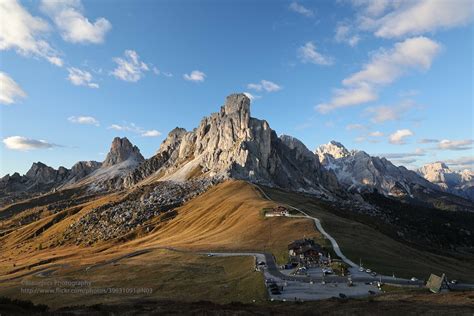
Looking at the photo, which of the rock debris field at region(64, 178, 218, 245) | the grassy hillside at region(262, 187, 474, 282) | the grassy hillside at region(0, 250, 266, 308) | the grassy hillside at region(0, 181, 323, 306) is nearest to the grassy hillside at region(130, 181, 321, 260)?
the grassy hillside at region(0, 181, 323, 306)

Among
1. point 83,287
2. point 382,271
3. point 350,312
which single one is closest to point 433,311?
point 350,312

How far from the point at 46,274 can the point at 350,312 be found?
89301 mm

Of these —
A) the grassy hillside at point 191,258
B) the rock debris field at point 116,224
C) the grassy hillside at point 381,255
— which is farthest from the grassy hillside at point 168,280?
the rock debris field at point 116,224

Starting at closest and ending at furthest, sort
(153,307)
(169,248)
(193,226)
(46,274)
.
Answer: (153,307) < (46,274) < (169,248) < (193,226)

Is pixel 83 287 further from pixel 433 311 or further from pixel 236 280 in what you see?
pixel 433 311

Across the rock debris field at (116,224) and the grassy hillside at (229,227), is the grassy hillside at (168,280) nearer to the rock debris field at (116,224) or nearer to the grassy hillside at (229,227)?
the grassy hillside at (229,227)

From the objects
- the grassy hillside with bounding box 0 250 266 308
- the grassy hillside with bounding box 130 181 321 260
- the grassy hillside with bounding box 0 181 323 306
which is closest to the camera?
the grassy hillside with bounding box 0 250 266 308

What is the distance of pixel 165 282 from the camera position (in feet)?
235

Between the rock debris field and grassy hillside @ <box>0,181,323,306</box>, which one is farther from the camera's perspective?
the rock debris field

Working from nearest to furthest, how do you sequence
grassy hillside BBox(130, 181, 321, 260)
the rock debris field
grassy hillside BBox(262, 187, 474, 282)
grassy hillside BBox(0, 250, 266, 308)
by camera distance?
grassy hillside BBox(0, 250, 266, 308) < grassy hillside BBox(262, 187, 474, 282) < grassy hillside BBox(130, 181, 321, 260) < the rock debris field

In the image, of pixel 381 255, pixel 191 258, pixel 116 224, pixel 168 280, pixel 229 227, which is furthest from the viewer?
pixel 116 224

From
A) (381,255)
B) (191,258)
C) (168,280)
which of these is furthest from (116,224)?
(381,255)

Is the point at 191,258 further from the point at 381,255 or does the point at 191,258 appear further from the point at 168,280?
the point at 381,255

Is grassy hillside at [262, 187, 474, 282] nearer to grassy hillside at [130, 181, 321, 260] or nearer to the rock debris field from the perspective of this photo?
grassy hillside at [130, 181, 321, 260]
